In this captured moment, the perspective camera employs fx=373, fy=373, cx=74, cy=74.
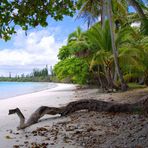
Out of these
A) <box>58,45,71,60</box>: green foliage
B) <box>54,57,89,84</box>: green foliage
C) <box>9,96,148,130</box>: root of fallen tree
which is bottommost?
<box>9,96,148,130</box>: root of fallen tree

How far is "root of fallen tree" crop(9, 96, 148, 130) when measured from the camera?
31.7ft

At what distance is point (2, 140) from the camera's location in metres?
7.79

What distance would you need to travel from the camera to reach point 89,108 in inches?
417

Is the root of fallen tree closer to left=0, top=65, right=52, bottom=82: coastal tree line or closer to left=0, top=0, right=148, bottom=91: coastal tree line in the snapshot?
left=0, top=0, right=148, bottom=91: coastal tree line

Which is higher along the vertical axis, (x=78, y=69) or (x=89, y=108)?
(x=78, y=69)

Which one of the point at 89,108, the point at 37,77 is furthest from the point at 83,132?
the point at 37,77

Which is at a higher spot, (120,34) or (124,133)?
(120,34)

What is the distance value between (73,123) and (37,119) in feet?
3.97

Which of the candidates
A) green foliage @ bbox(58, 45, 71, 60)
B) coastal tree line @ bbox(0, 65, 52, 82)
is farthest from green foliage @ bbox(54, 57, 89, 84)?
coastal tree line @ bbox(0, 65, 52, 82)

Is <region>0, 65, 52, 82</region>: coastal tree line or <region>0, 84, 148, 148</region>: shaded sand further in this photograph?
<region>0, 65, 52, 82</region>: coastal tree line

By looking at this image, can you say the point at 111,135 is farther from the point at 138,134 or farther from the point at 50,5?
the point at 50,5

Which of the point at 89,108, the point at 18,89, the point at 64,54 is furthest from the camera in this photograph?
the point at 18,89

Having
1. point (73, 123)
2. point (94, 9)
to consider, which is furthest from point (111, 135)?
point (94, 9)

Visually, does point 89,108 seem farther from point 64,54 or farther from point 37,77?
point 37,77
